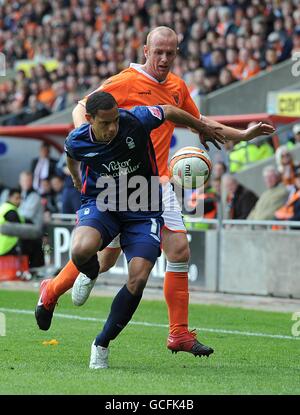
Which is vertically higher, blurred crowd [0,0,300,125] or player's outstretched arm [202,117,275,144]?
blurred crowd [0,0,300,125]

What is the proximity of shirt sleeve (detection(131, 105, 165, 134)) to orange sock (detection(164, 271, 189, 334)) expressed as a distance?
1370 mm

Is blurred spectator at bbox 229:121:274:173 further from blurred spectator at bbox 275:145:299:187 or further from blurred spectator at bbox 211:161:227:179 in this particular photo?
blurred spectator at bbox 275:145:299:187

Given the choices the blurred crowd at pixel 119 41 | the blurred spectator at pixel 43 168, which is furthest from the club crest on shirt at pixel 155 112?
the blurred spectator at pixel 43 168

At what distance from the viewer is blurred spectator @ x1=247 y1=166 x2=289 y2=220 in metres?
14.3

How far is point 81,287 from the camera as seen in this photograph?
7.71 metres

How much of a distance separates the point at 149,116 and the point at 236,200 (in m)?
7.86

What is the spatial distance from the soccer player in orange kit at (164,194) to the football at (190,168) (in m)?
0.09

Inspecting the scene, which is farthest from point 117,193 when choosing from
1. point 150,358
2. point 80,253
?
point 150,358

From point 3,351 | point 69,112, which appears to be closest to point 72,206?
point 69,112

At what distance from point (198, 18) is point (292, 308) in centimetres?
1102

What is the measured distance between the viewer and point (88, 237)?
23.5 ft

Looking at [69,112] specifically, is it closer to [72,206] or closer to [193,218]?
[72,206]

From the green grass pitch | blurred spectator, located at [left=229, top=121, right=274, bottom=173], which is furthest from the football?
blurred spectator, located at [left=229, top=121, right=274, bottom=173]

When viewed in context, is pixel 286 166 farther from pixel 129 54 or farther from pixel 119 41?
pixel 119 41
